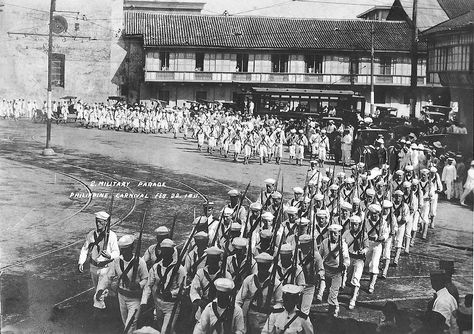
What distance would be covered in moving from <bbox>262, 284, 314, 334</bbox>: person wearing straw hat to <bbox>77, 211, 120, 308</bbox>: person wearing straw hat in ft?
8.89

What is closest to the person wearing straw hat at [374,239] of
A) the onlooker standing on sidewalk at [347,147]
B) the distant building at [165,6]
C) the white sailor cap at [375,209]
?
the white sailor cap at [375,209]

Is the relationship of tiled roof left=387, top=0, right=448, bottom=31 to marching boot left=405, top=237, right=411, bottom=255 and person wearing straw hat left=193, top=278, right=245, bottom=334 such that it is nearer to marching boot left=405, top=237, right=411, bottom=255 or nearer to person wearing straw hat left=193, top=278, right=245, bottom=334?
marching boot left=405, top=237, right=411, bottom=255

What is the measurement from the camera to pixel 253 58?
31219 millimetres

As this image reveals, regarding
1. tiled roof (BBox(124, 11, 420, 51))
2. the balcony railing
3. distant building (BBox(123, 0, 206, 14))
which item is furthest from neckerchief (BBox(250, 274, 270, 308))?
distant building (BBox(123, 0, 206, 14))

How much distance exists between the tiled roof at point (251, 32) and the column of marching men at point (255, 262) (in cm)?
2088

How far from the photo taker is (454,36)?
9977 mm

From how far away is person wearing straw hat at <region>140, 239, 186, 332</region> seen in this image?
18.9 ft

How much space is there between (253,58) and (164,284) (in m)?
26.7

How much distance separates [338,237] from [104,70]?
85.9 ft

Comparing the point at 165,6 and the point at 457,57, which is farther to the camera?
the point at 165,6

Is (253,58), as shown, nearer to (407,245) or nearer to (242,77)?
(242,77)

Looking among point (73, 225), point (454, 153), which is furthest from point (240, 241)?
point (454, 153)

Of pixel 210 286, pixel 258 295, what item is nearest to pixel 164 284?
pixel 210 286

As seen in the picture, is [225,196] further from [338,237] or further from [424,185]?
[338,237]
